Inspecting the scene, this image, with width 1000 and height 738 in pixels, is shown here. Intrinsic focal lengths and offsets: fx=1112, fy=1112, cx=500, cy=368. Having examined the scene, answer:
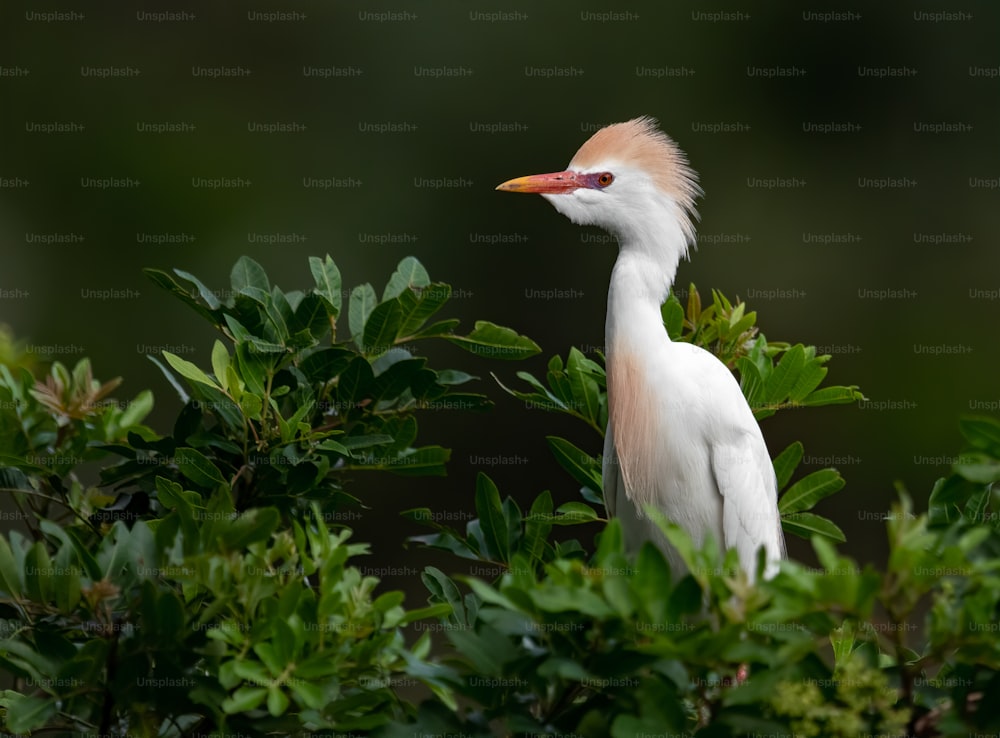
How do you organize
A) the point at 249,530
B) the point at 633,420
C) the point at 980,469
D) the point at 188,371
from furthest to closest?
the point at 633,420 < the point at 188,371 < the point at 249,530 < the point at 980,469

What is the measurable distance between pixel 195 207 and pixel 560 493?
6.65 ft

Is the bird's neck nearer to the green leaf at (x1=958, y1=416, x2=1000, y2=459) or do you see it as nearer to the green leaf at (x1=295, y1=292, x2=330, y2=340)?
the green leaf at (x1=295, y1=292, x2=330, y2=340)

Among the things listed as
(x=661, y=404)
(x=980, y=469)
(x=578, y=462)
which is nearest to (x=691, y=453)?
(x=661, y=404)

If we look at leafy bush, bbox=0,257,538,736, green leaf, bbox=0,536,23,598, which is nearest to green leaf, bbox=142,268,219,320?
leafy bush, bbox=0,257,538,736

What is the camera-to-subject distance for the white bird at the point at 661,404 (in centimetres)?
215

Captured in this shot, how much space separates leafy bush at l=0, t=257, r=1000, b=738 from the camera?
3.60 ft

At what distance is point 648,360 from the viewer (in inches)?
85.6

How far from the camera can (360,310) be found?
189 centimetres

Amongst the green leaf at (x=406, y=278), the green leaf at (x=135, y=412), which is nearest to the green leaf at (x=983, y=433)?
the green leaf at (x=406, y=278)

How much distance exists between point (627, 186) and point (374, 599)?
1.14 m

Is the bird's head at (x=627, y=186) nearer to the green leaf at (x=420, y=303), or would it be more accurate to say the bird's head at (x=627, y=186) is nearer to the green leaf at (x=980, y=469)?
the green leaf at (x=420, y=303)

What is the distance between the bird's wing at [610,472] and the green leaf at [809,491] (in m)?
0.36

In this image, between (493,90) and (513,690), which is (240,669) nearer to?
(513,690)

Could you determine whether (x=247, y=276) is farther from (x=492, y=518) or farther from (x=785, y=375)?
(x=785, y=375)
